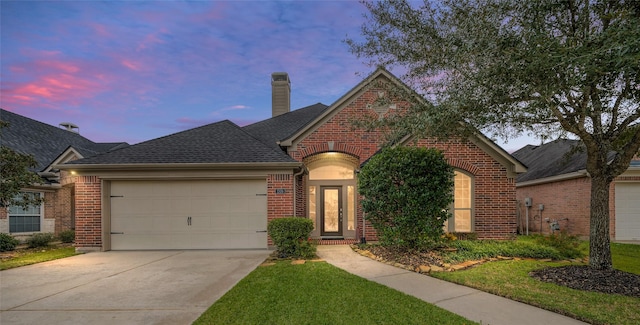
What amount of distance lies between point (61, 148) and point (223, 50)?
A: 438 inches

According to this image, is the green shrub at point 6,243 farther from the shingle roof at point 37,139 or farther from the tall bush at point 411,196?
the tall bush at point 411,196

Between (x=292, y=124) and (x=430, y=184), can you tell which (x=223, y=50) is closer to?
(x=292, y=124)

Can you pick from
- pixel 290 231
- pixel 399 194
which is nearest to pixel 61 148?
pixel 290 231

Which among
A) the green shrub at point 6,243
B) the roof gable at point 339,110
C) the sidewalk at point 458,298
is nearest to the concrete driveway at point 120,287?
the sidewalk at point 458,298

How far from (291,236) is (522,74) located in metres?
6.66

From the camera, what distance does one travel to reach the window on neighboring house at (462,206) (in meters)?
11.0

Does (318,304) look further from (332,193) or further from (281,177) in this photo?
(332,193)

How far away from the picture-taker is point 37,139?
617 inches

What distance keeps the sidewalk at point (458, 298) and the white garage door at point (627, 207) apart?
12.0m

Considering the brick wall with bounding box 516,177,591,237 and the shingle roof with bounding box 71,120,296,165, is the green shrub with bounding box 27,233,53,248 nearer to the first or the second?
the shingle roof with bounding box 71,120,296,165

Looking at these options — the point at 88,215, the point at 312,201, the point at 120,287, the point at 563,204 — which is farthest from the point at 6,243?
the point at 563,204

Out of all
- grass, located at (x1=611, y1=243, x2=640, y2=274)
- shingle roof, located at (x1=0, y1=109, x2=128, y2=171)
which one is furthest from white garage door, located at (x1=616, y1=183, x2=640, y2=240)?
shingle roof, located at (x1=0, y1=109, x2=128, y2=171)

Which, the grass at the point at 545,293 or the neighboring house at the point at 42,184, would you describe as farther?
the neighboring house at the point at 42,184

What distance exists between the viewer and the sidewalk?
4219 millimetres
